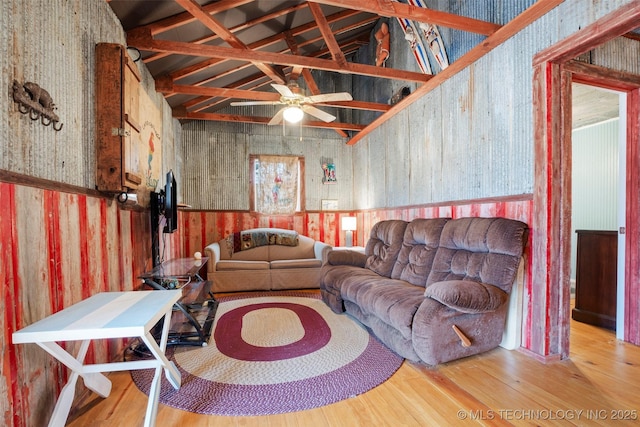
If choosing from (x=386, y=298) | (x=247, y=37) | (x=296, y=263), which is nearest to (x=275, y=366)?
(x=386, y=298)

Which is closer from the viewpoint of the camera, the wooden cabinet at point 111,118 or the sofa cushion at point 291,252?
the wooden cabinet at point 111,118

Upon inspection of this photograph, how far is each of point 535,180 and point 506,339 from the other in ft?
4.04

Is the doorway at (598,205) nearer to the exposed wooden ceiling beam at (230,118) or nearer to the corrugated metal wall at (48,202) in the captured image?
the exposed wooden ceiling beam at (230,118)

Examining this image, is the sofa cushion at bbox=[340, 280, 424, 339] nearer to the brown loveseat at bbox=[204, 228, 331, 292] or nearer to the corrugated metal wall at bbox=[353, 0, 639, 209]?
the corrugated metal wall at bbox=[353, 0, 639, 209]

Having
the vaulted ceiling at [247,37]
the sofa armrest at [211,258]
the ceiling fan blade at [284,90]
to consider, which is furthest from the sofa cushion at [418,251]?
the sofa armrest at [211,258]

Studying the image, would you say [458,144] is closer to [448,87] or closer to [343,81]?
[448,87]

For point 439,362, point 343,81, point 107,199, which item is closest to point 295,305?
point 439,362

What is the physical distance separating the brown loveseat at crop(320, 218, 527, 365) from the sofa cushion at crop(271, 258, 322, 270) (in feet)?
4.98

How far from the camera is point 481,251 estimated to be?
2367mm

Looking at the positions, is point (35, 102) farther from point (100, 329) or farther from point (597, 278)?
point (597, 278)

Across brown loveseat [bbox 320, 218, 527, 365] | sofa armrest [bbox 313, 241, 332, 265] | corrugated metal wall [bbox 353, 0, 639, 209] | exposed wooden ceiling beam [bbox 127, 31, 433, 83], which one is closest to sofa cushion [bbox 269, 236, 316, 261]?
sofa armrest [bbox 313, 241, 332, 265]

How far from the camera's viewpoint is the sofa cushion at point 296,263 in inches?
180

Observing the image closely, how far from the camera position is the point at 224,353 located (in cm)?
→ 237

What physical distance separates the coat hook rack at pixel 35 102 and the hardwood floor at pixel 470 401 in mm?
1539
